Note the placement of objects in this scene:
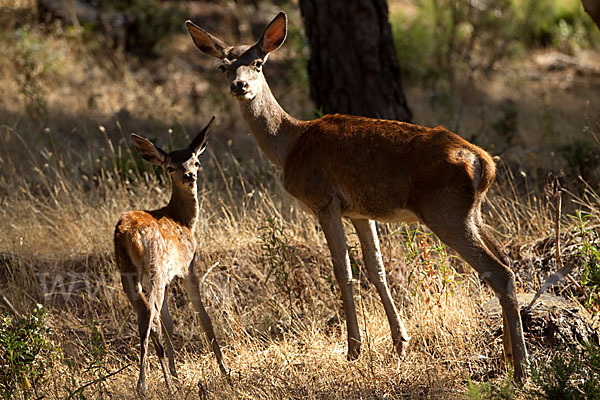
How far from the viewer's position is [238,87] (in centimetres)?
507

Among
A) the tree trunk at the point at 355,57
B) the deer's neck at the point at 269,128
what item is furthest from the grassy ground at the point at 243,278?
the tree trunk at the point at 355,57

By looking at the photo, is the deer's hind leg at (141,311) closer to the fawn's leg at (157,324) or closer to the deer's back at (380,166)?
the fawn's leg at (157,324)

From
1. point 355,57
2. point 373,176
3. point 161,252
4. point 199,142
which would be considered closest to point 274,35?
point 199,142

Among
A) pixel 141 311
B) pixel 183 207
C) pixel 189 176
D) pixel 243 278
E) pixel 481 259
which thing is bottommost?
pixel 243 278

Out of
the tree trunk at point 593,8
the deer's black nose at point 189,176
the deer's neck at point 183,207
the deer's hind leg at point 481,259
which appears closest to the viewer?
the deer's hind leg at point 481,259

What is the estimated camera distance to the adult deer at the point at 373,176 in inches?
180

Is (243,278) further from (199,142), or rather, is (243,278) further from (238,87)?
(238,87)

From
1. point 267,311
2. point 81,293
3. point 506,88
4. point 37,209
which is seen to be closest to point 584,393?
point 267,311

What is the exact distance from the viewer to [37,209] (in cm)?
757

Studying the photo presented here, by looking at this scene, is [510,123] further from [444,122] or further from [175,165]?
[175,165]

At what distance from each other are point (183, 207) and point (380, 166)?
1621 millimetres

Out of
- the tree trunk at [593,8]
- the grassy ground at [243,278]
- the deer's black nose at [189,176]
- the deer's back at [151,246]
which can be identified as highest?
the tree trunk at [593,8]

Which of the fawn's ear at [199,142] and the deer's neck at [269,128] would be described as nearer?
the deer's neck at [269,128]

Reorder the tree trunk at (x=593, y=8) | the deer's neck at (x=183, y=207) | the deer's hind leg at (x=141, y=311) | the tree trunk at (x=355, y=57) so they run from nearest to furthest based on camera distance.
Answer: the deer's hind leg at (x=141, y=311) → the deer's neck at (x=183, y=207) → the tree trunk at (x=593, y=8) → the tree trunk at (x=355, y=57)
